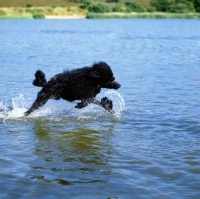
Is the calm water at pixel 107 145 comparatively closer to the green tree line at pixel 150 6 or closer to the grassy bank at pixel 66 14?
the grassy bank at pixel 66 14

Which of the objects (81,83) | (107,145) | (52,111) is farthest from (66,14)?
(107,145)

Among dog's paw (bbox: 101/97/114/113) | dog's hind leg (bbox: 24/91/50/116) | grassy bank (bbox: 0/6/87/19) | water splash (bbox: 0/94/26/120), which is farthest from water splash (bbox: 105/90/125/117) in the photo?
grassy bank (bbox: 0/6/87/19)

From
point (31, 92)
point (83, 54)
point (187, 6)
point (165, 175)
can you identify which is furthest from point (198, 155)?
point (187, 6)

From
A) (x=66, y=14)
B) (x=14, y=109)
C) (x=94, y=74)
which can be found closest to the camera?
(x=94, y=74)

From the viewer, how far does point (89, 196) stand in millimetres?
6020

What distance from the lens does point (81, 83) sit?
33.7ft

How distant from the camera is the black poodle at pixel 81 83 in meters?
10.2

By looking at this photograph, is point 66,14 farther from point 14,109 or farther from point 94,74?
point 94,74

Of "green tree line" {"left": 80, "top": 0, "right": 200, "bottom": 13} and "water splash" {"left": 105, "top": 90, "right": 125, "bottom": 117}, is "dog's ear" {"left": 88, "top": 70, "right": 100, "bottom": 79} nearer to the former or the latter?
"water splash" {"left": 105, "top": 90, "right": 125, "bottom": 117}

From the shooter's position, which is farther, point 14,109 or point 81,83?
point 14,109

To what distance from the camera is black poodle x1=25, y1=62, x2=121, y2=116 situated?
401 inches

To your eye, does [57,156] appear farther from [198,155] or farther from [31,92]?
[31,92]

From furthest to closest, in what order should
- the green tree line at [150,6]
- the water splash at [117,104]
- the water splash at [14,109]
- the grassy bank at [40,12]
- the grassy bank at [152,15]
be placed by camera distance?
the green tree line at [150,6], the grassy bank at [152,15], the grassy bank at [40,12], the water splash at [117,104], the water splash at [14,109]

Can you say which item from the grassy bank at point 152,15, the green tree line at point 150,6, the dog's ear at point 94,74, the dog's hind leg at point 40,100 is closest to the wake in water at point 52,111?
the dog's hind leg at point 40,100
